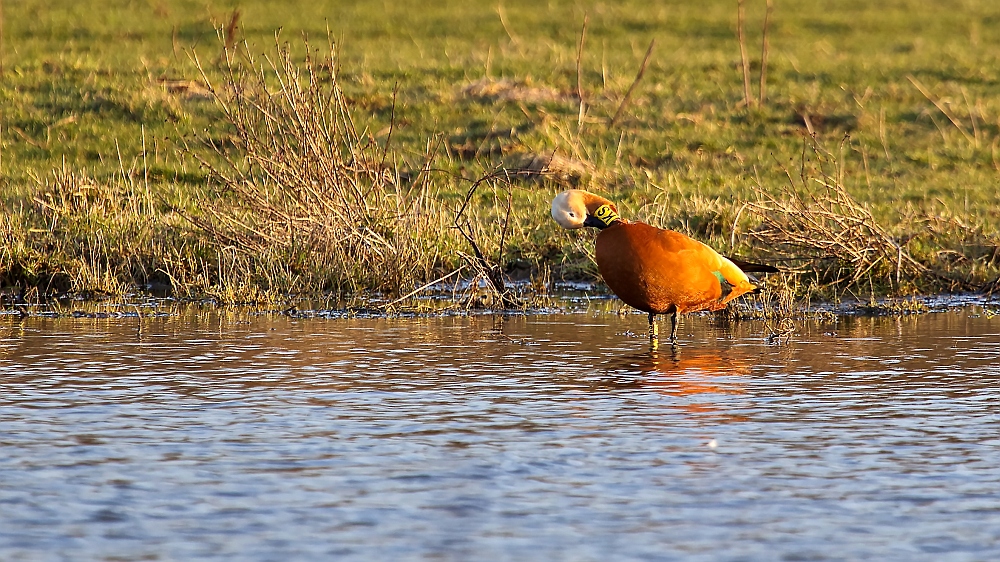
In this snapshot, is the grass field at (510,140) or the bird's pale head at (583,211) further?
the grass field at (510,140)

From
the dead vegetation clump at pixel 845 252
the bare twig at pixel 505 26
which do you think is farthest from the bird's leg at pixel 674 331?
the bare twig at pixel 505 26

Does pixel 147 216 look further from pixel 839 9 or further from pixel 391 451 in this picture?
pixel 839 9

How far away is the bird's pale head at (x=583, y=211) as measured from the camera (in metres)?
8.66

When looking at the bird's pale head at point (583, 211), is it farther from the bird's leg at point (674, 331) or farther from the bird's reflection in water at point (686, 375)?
the bird's reflection in water at point (686, 375)

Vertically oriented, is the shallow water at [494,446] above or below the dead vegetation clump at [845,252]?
below

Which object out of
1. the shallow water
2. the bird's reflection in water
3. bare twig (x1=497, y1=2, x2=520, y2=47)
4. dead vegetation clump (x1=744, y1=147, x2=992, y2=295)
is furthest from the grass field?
the bird's reflection in water

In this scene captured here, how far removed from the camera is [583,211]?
8695mm

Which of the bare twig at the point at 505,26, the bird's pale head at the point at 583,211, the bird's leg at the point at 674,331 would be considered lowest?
the bird's leg at the point at 674,331

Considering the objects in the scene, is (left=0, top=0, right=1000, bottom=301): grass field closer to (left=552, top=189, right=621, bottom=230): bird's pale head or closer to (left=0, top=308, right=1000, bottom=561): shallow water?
(left=552, top=189, right=621, bottom=230): bird's pale head

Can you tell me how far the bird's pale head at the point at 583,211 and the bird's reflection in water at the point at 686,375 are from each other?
2.64 ft

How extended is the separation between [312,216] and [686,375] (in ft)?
12.8

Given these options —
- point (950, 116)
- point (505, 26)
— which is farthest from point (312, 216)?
point (505, 26)

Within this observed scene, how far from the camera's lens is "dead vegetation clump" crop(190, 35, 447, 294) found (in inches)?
411

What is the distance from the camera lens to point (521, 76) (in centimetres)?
2088
